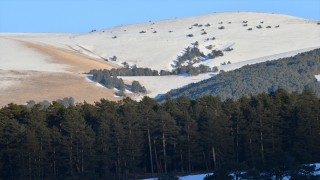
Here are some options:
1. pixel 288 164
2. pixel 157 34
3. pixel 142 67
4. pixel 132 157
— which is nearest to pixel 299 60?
pixel 142 67

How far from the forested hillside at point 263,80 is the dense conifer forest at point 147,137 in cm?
4360

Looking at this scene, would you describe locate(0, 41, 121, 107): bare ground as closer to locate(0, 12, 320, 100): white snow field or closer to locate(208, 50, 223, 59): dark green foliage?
locate(0, 12, 320, 100): white snow field

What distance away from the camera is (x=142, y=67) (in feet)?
477

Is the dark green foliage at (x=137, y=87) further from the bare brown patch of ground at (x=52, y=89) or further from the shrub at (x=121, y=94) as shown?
the bare brown patch of ground at (x=52, y=89)

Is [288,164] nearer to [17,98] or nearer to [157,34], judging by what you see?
[17,98]

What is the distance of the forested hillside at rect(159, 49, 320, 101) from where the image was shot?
10788 cm

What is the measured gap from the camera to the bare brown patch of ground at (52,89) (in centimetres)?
10669

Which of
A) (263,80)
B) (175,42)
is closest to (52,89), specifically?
(263,80)

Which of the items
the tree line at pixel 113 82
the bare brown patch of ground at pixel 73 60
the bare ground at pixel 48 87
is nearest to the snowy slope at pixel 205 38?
the bare brown patch of ground at pixel 73 60

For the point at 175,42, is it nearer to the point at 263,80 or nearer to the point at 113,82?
the point at 113,82

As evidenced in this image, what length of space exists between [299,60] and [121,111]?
6087 centimetres

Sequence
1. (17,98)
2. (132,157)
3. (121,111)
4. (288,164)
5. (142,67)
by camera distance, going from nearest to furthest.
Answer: (288,164)
(132,157)
(121,111)
(17,98)
(142,67)

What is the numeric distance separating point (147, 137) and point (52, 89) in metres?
53.4

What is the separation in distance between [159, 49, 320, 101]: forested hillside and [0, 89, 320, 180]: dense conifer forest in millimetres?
43600
